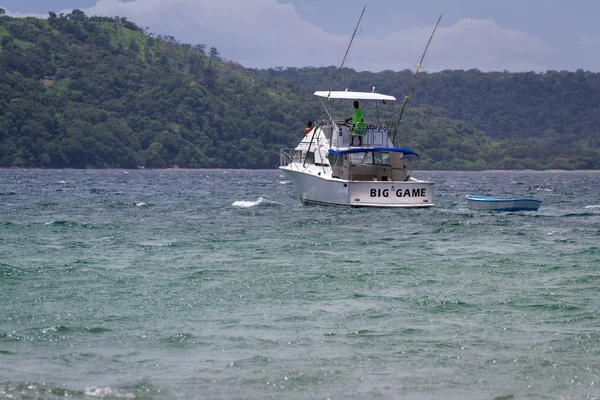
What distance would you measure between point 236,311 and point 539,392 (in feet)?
20.5

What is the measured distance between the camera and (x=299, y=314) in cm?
1588

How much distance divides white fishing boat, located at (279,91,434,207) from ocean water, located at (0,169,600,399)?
28.3 ft

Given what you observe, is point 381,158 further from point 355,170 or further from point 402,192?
point 402,192

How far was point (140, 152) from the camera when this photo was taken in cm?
18950

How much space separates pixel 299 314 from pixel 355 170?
1042 inches

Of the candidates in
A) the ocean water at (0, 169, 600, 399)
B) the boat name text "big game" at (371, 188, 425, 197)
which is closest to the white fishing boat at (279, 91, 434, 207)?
the boat name text "big game" at (371, 188, 425, 197)

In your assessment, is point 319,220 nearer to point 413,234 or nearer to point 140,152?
point 413,234

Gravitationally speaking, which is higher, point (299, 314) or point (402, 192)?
point (402, 192)

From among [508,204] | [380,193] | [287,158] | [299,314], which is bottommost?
[299,314]

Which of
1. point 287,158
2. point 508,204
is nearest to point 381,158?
point 508,204

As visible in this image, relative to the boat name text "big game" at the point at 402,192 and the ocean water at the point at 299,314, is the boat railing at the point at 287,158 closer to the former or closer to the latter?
the boat name text "big game" at the point at 402,192

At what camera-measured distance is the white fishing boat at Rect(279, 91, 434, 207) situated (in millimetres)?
39750

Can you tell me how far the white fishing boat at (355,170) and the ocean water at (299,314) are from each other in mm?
8624

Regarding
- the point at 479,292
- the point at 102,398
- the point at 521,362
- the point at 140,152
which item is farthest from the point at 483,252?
the point at 140,152
